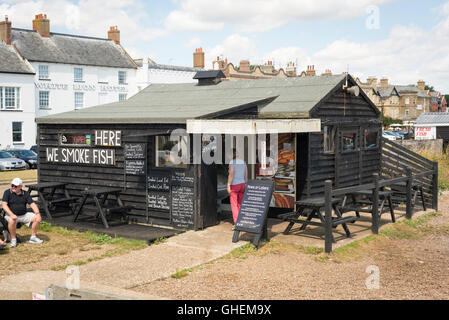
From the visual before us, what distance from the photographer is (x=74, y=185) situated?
A: 12461 millimetres

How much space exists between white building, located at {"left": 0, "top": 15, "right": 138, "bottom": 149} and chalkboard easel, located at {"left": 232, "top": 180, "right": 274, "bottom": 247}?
3031cm

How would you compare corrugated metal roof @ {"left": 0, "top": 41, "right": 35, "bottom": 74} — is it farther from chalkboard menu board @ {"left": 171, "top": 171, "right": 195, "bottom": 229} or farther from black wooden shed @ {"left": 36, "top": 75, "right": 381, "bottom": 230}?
chalkboard menu board @ {"left": 171, "top": 171, "right": 195, "bottom": 229}

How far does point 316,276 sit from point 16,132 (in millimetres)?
33396

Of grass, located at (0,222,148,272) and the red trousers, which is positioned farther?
the red trousers

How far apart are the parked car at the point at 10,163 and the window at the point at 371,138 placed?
748 inches

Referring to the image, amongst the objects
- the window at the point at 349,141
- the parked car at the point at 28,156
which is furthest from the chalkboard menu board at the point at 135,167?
the parked car at the point at 28,156

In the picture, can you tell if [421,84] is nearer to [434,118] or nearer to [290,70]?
[290,70]

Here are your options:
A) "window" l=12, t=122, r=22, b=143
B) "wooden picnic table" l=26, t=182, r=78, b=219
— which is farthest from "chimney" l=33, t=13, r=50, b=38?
"wooden picnic table" l=26, t=182, r=78, b=219

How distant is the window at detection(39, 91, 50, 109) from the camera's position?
3884cm

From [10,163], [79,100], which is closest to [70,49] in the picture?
[79,100]

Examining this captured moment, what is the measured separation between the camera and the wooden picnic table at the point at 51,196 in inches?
455

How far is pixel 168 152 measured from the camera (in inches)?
432
